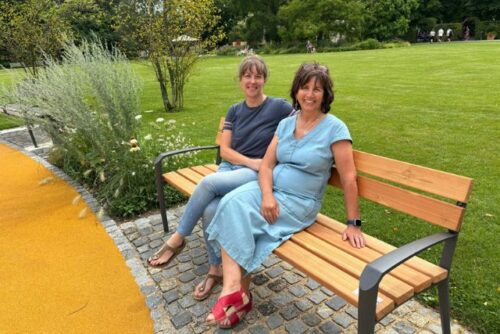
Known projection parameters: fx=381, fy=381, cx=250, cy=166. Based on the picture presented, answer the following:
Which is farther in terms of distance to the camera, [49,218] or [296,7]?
[296,7]

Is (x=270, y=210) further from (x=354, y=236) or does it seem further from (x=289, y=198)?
(x=354, y=236)

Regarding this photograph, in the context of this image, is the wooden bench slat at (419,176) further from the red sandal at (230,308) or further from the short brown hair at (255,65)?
the red sandal at (230,308)

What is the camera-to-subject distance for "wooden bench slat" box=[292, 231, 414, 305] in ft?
5.80

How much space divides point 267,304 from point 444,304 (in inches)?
43.0

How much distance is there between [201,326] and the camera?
244cm

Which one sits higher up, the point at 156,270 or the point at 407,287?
the point at 407,287

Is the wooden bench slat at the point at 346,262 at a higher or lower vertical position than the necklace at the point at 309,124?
lower

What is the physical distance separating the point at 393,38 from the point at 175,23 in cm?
3876

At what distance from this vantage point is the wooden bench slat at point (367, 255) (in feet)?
6.05

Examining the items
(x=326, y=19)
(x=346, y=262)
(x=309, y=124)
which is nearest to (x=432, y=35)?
(x=326, y=19)

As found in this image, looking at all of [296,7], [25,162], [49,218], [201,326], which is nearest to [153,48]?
[25,162]

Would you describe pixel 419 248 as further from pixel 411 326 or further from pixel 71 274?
pixel 71 274

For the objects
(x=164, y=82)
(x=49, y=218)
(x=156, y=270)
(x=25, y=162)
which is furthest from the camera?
(x=164, y=82)

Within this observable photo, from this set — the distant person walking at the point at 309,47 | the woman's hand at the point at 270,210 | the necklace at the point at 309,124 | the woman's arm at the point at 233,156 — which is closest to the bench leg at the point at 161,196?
the woman's arm at the point at 233,156
